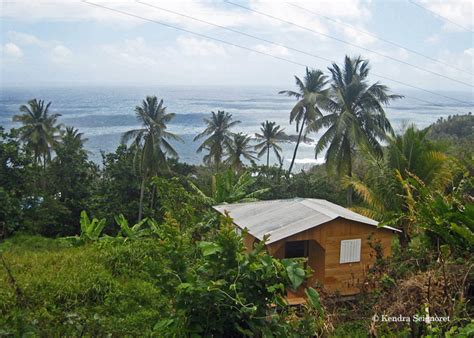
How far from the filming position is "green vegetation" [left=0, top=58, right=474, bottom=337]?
10.8 ft

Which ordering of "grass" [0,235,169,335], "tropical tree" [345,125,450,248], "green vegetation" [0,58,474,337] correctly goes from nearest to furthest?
"green vegetation" [0,58,474,337] < "grass" [0,235,169,335] < "tropical tree" [345,125,450,248]

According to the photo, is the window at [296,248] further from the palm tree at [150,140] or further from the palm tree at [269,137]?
the palm tree at [269,137]

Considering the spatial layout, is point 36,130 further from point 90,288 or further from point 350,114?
point 90,288

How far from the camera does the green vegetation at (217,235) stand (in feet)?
10.8

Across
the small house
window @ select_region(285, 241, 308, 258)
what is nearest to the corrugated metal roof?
the small house

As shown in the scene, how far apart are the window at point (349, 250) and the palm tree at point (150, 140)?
52.7 ft

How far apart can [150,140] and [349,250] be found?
1755 cm

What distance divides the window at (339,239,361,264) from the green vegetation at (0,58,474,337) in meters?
0.44

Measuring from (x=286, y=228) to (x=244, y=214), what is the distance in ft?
5.81

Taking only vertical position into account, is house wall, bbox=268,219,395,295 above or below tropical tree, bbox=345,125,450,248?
below

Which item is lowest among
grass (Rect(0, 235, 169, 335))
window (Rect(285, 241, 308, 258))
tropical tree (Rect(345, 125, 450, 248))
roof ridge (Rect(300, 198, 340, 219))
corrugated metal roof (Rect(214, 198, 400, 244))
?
window (Rect(285, 241, 308, 258))

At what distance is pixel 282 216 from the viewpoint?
10828 mm

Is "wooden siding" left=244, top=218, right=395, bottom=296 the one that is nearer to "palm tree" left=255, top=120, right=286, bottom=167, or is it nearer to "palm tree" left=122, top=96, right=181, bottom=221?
"palm tree" left=122, top=96, right=181, bottom=221

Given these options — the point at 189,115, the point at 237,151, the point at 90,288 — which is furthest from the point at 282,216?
the point at 189,115
